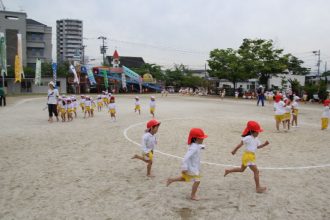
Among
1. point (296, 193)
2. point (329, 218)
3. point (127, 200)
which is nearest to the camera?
point (329, 218)

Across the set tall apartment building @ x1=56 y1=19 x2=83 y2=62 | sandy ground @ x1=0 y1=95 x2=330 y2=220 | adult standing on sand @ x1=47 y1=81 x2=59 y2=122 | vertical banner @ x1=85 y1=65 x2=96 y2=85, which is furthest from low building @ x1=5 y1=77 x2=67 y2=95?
tall apartment building @ x1=56 y1=19 x2=83 y2=62

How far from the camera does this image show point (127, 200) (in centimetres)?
563

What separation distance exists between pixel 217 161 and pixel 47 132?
7.95 m

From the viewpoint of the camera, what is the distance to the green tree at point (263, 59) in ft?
147

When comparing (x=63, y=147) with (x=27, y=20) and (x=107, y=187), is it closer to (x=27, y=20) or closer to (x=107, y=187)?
(x=107, y=187)

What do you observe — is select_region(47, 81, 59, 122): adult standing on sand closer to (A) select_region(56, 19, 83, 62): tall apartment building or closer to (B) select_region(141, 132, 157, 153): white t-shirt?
(B) select_region(141, 132, 157, 153): white t-shirt

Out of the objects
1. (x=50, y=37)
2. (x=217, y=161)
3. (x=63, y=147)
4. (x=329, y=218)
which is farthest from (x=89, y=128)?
(x=50, y=37)

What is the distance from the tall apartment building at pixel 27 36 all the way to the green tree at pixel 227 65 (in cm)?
3303

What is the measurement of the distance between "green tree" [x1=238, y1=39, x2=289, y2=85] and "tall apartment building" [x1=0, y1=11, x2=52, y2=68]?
127 feet

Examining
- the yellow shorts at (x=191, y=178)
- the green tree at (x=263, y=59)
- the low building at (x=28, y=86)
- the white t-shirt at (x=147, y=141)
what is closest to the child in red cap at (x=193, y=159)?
the yellow shorts at (x=191, y=178)

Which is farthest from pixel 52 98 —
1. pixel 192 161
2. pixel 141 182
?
pixel 192 161

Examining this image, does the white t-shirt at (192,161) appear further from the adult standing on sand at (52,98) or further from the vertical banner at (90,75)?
the vertical banner at (90,75)

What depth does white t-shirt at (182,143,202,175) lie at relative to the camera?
550 centimetres

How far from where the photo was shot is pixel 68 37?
110 metres
